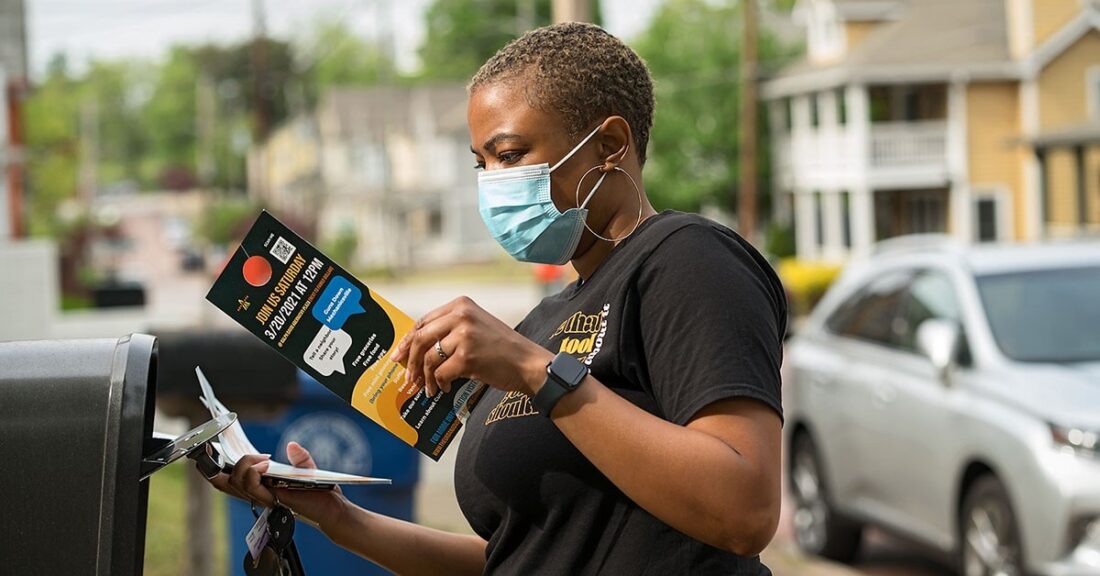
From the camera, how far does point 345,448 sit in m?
6.70

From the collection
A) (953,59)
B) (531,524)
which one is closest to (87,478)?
(531,524)

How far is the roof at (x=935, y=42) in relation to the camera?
39344 mm

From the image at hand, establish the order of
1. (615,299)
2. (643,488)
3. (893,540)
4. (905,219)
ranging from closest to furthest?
1. (643,488)
2. (615,299)
3. (893,540)
4. (905,219)

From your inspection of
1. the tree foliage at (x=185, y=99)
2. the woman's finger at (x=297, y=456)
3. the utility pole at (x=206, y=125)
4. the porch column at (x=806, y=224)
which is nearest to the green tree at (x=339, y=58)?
the tree foliage at (x=185, y=99)

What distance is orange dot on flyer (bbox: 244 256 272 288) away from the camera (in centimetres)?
242

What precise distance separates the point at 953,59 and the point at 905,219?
16.9ft

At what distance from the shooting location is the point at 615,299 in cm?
228

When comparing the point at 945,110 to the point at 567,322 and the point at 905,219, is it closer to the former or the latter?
the point at 905,219

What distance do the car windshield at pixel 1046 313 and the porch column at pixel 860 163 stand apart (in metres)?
33.0

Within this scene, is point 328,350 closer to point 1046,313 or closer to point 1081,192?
point 1046,313

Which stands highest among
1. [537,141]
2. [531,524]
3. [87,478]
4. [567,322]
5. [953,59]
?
[953,59]

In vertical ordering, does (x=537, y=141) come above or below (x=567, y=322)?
above

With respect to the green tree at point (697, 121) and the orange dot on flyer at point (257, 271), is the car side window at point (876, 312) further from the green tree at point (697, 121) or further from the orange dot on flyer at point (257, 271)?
the green tree at point (697, 121)

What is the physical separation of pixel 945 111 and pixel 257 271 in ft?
131
